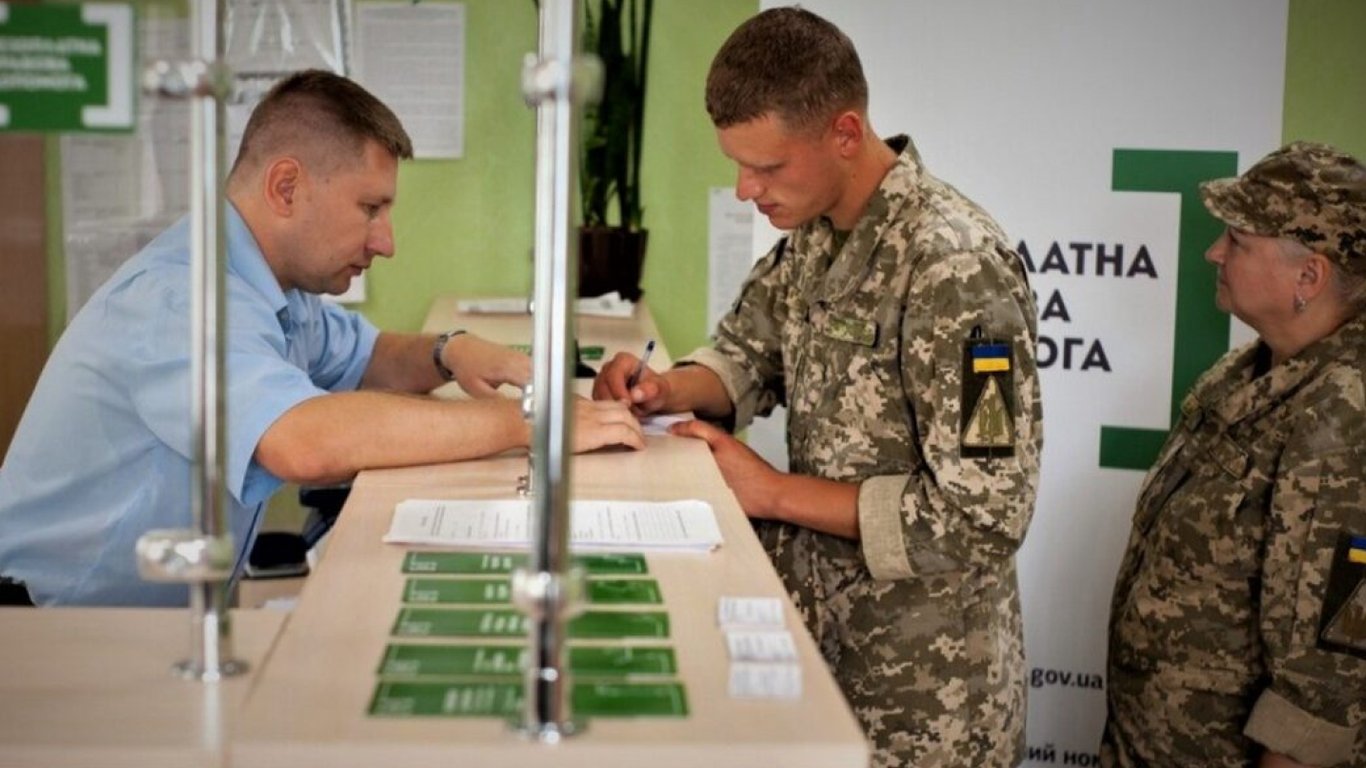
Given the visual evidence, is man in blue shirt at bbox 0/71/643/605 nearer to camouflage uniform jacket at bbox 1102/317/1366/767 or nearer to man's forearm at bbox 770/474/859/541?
man's forearm at bbox 770/474/859/541

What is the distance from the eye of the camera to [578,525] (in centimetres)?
182

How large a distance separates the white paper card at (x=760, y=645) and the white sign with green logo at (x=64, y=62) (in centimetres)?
67

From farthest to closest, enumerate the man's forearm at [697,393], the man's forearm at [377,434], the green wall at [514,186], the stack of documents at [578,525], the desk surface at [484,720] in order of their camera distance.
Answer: the green wall at [514,186], the man's forearm at [697,393], the man's forearm at [377,434], the stack of documents at [578,525], the desk surface at [484,720]

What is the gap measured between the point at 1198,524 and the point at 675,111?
1827mm

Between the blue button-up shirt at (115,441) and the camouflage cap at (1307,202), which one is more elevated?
the camouflage cap at (1307,202)

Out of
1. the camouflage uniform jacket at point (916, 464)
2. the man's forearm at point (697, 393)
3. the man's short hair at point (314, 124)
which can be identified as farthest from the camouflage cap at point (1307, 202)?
the man's short hair at point (314, 124)

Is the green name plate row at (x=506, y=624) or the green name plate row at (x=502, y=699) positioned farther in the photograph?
the green name plate row at (x=506, y=624)

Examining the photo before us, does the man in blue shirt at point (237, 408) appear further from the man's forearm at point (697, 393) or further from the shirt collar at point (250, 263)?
the man's forearm at point (697, 393)

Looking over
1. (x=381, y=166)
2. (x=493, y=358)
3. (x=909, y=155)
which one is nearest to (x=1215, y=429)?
(x=909, y=155)

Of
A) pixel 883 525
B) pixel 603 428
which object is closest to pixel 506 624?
pixel 603 428

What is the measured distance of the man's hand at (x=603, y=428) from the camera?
86.9 inches

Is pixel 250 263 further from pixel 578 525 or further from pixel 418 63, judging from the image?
pixel 418 63

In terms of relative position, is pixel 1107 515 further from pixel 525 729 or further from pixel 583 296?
pixel 525 729

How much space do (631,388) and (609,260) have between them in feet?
4.52
